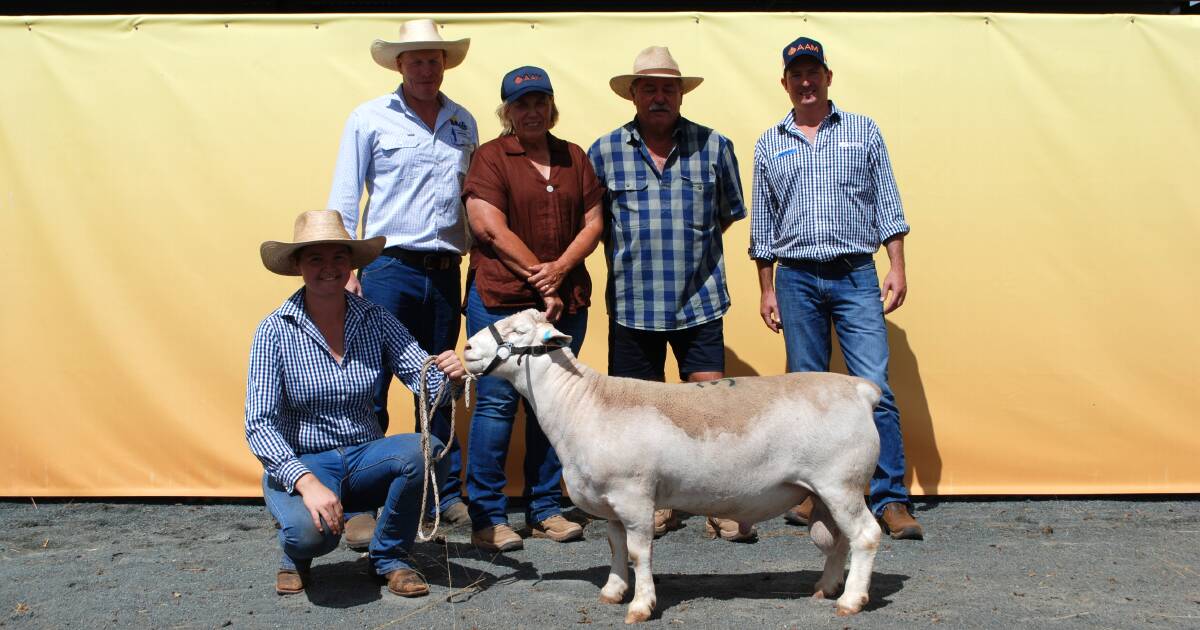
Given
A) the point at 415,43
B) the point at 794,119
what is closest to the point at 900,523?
the point at 794,119

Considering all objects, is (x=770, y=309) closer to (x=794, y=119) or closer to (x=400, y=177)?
(x=794, y=119)

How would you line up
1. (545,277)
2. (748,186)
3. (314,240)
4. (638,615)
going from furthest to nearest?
(748,186)
(545,277)
(314,240)
(638,615)

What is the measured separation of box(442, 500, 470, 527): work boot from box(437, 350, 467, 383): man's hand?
145 cm

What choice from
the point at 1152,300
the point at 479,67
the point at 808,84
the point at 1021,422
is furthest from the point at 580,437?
the point at 1152,300

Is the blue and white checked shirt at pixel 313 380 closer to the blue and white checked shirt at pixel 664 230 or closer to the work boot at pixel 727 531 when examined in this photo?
the blue and white checked shirt at pixel 664 230

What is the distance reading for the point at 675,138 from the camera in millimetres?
5227

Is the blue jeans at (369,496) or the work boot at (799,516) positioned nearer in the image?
the blue jeans at (369,496)

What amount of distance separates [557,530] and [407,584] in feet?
3.51

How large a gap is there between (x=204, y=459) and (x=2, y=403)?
1.20 meters

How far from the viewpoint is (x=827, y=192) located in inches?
203

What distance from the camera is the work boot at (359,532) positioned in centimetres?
486

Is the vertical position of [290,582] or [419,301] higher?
[419,301]

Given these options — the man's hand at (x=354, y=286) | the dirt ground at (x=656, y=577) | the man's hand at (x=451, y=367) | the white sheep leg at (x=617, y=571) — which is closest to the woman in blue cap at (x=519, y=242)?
the dirt ground at (x=656, y=577)

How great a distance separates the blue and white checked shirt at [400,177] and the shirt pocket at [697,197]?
3.70ft
